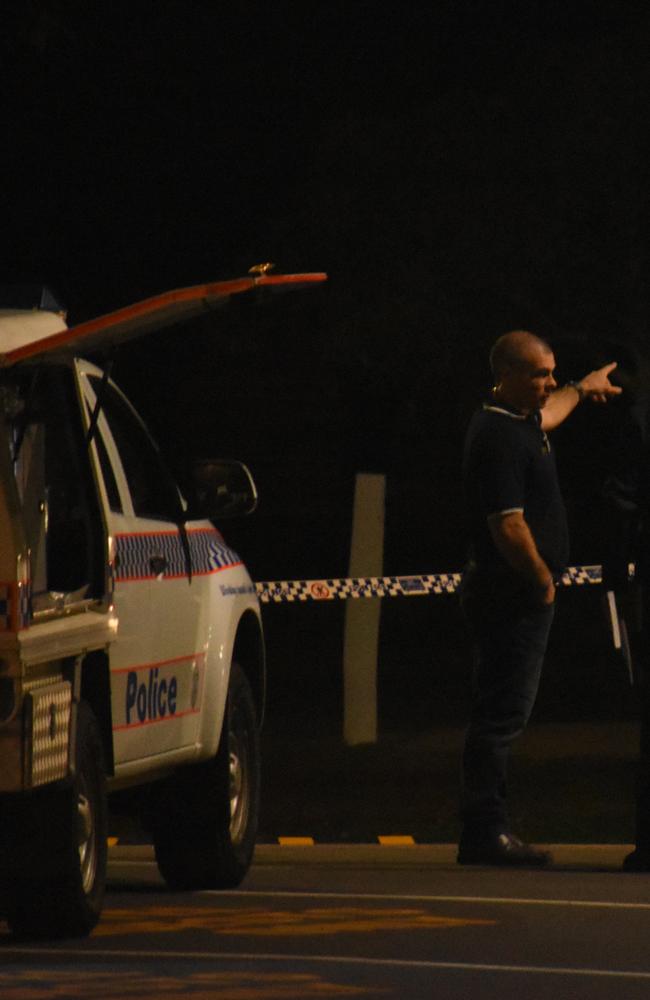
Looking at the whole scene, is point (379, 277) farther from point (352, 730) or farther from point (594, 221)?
point (352, 730)

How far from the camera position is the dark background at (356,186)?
22.3 meters

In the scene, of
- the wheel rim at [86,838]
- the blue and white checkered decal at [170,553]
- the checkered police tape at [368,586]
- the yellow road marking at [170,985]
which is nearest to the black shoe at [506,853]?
the blue and white checkered decal at [170,553]

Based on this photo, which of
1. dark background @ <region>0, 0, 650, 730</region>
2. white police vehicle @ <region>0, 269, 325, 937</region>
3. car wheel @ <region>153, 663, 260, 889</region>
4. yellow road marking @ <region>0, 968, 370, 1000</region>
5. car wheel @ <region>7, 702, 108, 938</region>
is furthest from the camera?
dark background @ <region>0, 0, 650, 730</region>

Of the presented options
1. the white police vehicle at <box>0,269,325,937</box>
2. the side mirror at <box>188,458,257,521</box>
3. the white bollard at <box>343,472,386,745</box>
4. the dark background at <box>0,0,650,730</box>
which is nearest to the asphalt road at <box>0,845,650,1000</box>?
the white police vehicle at <box>0,269,325,937</box>

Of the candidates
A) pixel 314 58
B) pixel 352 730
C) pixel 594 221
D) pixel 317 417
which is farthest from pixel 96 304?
pixel 317 417

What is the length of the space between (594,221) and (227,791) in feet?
42.2

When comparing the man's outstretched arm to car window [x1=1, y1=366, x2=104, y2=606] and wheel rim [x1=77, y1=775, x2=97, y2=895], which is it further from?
wheel rim [x1=77, y1=775, x2=97, y2=895]

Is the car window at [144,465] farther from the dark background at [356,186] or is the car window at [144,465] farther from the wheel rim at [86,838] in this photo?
the dark background at [356,186]

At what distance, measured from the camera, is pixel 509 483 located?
34.8ft

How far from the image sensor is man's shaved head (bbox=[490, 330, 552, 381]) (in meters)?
10.8

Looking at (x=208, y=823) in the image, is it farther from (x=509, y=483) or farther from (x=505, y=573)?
(x=509, y=483)

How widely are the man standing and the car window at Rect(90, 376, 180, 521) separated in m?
1.19

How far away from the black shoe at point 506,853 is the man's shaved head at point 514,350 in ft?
5.79

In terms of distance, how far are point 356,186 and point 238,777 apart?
11.9 metres
